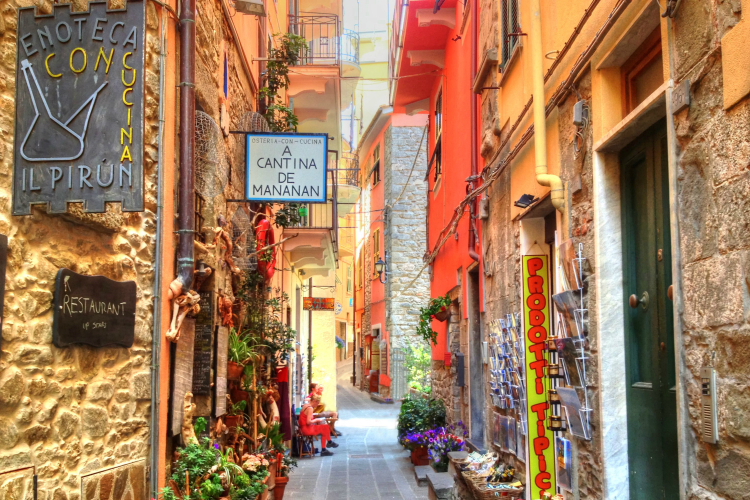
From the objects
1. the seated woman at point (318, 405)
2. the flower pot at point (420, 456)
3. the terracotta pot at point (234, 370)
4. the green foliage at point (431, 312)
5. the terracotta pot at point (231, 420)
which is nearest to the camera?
the terracotta pot at point (231, 420)

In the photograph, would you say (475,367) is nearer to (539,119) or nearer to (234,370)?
(234,370)

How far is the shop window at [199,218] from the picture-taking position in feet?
22.3

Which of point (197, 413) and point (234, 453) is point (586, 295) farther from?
point (234, 453)

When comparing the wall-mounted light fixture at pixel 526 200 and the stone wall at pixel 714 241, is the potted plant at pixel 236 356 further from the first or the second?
the stone wall at pixel 714 241

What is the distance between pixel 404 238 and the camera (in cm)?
2750

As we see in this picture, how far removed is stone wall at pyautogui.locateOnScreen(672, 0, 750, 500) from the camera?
9.45 ft

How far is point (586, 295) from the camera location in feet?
16.0

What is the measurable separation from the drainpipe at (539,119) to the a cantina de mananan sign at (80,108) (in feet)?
9.34

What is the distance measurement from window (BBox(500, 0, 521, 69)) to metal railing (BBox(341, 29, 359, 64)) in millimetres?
6871

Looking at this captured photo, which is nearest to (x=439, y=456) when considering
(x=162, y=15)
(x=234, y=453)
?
(x=234, y=453)

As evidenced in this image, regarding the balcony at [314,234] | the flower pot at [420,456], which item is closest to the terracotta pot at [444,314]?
the flower pot at [420,456]

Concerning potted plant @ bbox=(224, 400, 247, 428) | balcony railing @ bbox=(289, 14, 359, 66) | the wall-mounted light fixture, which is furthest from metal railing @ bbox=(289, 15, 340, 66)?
the wall-mounted light fixture

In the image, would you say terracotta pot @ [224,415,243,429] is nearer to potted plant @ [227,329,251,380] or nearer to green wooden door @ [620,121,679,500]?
potted plant @ [227,329,251,380]

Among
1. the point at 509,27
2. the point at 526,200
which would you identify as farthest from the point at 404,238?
the point at 526,200
